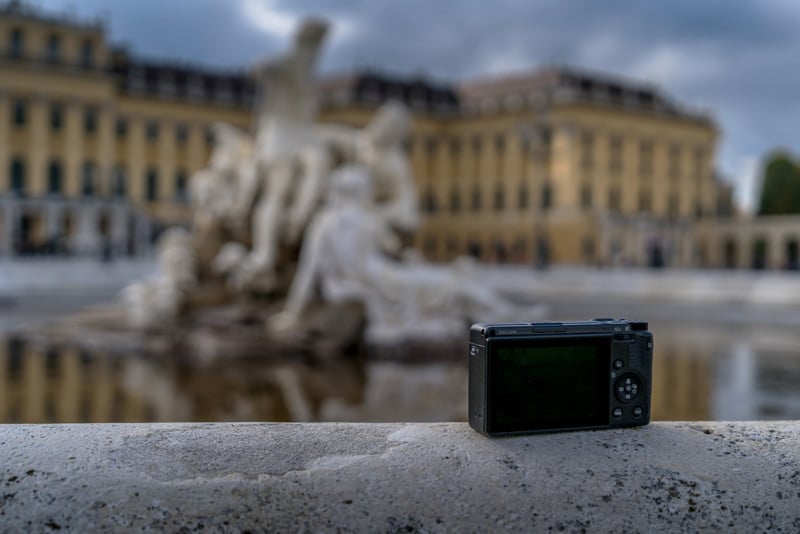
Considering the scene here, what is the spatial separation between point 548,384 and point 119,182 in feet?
209

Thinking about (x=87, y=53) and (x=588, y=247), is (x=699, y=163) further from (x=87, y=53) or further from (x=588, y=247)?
(x=87, y=53)

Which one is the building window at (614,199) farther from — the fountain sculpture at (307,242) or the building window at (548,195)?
the fountain sculpture at (307,242)

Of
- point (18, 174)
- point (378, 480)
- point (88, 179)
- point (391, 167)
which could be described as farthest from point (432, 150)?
point (378, 480)

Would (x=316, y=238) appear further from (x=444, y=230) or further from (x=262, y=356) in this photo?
(x=444, y=230)

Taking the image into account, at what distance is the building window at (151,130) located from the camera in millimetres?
64406

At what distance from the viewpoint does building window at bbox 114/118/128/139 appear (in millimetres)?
63219

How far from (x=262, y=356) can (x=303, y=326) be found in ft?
3.66

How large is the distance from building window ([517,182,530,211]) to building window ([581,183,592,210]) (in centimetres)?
421

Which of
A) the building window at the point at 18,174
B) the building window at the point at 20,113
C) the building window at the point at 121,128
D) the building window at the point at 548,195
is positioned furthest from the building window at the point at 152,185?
the building window at the point at 548,195

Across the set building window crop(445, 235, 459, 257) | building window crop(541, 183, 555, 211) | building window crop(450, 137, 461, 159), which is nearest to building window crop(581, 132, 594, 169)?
building window crop(541, 183, 555, 211)

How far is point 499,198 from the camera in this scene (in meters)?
68.9

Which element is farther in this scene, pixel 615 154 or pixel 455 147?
pixel 455 147

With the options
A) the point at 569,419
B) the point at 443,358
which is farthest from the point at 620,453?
the point at 443,358

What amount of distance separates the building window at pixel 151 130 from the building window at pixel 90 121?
175 inches
